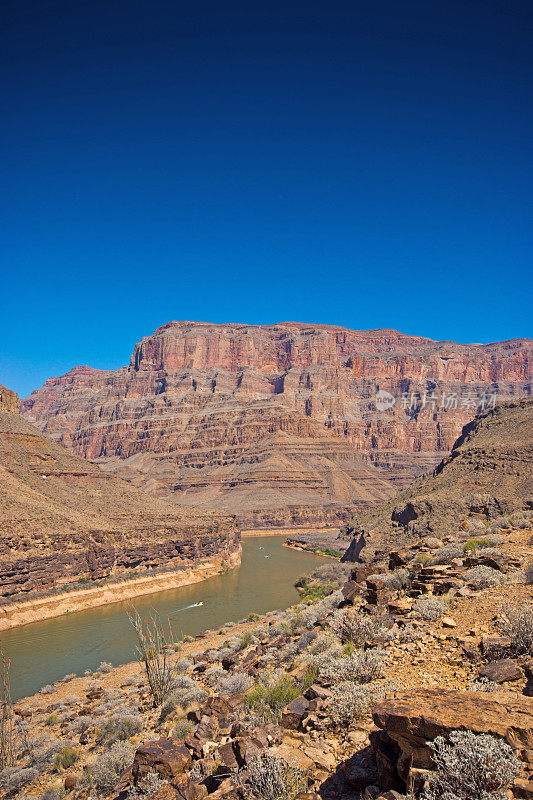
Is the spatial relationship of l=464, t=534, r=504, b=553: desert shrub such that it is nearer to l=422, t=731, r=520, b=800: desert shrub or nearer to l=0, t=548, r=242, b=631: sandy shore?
l=422, t=731, r=520, b=800: desert shrub

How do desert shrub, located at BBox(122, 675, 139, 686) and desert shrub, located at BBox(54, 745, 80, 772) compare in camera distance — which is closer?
desert shrub, located at BBox(54, 745, 80, 772)

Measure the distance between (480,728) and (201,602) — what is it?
1639 inches

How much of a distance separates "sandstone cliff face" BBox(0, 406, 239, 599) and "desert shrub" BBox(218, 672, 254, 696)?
2885 centimetres

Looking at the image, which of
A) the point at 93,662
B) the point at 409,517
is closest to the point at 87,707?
the point at 93,662

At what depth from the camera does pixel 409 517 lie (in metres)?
41.2

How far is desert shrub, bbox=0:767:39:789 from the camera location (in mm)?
11586

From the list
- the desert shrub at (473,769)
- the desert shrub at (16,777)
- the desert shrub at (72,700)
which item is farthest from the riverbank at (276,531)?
the desert shrub at (473,769)

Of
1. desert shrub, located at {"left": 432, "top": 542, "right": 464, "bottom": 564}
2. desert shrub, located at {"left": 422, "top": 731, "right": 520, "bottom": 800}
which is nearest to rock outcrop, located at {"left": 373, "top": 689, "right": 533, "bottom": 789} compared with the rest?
desert shrub, located at {"left": 422, "top": 731, "right": 520, "bottom": 800}

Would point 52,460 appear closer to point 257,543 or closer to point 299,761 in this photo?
point 257,543

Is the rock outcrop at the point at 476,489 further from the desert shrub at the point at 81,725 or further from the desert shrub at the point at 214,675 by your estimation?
the desert shrub at the point at 81,725

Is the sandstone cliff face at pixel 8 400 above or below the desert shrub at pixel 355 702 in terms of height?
above

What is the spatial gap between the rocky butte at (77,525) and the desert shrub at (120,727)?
86.2 ft

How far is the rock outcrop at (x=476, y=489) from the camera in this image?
34.1 metres

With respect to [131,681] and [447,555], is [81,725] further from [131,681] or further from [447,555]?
[447,555]
